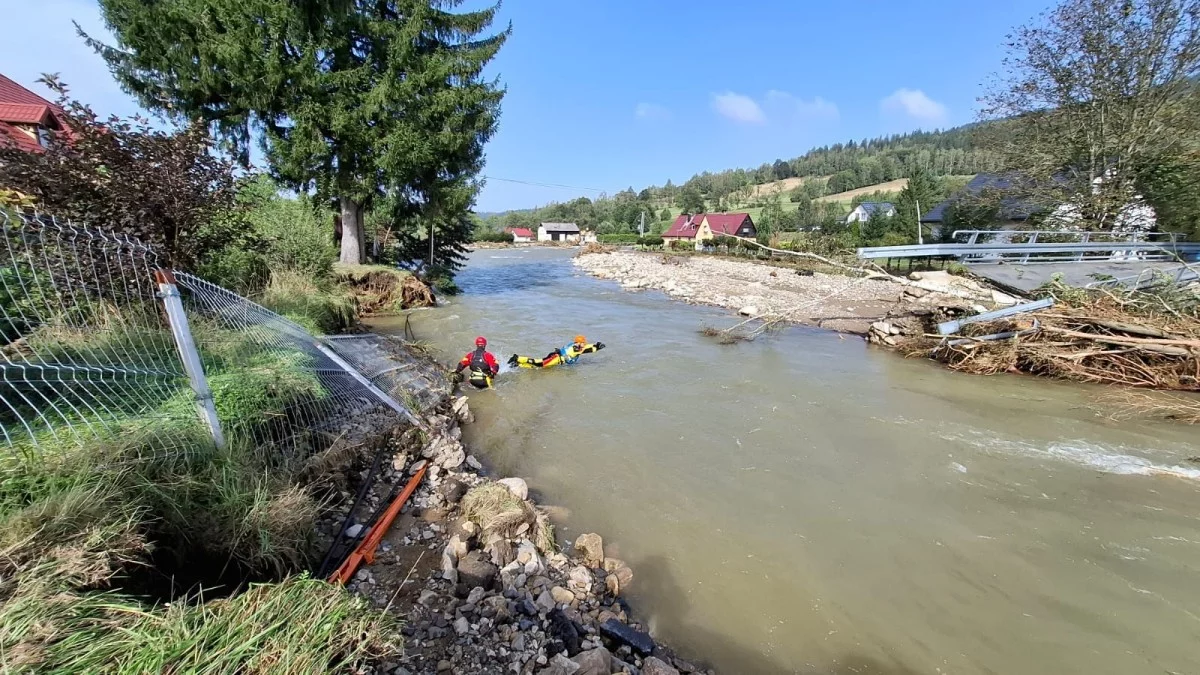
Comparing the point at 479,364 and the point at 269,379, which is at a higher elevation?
the point at 269,379

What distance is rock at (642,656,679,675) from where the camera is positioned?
2.64 meters

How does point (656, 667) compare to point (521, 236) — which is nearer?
point (656, 667)

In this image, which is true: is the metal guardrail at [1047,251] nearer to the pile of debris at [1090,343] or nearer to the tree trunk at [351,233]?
the pile of debris at [1090,343]

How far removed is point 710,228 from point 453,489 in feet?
189

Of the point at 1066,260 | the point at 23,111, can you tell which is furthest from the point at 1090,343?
the point at 23,111

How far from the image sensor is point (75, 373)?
9.53ft

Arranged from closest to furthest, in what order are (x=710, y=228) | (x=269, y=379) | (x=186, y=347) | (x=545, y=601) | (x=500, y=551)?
(x=186, y=347) → (x=545, y=601) → (x=500, y=551) → (x=269, y=379) → (x=710, y=228)

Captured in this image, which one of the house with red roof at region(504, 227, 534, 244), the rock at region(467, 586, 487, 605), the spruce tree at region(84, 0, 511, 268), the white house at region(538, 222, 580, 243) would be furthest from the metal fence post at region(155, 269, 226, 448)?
the white house at region(538, 222, 580, 243)

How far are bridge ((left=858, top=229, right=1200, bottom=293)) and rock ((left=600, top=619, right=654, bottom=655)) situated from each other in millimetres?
8627

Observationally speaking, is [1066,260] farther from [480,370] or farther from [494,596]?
[494,596]

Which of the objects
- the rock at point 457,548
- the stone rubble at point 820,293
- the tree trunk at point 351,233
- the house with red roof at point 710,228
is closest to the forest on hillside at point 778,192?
the house with red roof at point 710,228

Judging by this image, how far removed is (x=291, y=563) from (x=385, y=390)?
3.51m

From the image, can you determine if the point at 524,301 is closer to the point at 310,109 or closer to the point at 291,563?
the point at 310,109

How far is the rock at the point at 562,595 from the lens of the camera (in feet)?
10.7
